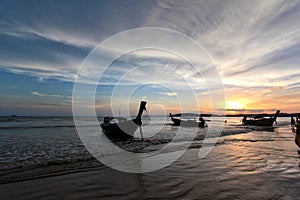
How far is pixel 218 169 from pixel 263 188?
2.37 meters

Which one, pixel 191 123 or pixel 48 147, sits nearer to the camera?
pixel 48 147

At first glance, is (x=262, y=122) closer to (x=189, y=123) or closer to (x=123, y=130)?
(x=189, y=123)

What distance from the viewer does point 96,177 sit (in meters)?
7.13

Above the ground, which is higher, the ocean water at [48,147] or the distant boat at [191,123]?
the distant boat at [191,123]

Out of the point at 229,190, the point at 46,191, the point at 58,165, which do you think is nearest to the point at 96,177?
the point at 46,191

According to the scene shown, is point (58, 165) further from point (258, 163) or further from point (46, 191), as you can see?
point (258, 163)

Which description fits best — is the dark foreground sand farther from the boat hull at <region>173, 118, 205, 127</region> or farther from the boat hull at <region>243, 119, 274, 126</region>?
the boat hull at <region>243, 119, 274, 126</region>

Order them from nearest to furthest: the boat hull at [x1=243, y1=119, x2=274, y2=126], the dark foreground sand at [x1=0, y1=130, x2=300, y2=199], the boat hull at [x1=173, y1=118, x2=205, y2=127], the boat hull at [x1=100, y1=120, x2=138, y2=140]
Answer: the dark foreground sand at [x1=0, y1=130, x2=300, y2=199], the boat hull at [x1=100, y1=120, x2=138, y2=140], the boat hull at [x1=173, y1=118, x2=205, y2=127], the boat hull at [x1=243, y1=119, x2=274, y2=126]

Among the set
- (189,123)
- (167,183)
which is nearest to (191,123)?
(189,123)

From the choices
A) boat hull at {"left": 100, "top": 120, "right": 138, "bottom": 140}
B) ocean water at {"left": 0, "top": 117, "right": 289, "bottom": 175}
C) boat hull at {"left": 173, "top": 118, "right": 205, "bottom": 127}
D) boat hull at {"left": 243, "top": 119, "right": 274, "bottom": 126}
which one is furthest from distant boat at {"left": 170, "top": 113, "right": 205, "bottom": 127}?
boat hull at {"left": 100, "top": 120, "right": 138, "bottom": 140}

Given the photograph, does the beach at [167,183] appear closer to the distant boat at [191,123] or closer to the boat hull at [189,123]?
the distant boat at [191,123]

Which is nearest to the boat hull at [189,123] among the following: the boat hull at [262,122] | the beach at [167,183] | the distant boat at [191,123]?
the distant boat at [191,123]

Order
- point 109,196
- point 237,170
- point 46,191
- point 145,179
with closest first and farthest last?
point 109,196
point 46,191
point 145,179
point 237,170

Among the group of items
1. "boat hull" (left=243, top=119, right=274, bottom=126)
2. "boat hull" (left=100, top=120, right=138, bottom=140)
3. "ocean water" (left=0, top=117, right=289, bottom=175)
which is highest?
"boat hull" (left=243, top=119, right=274, bottom=126)
